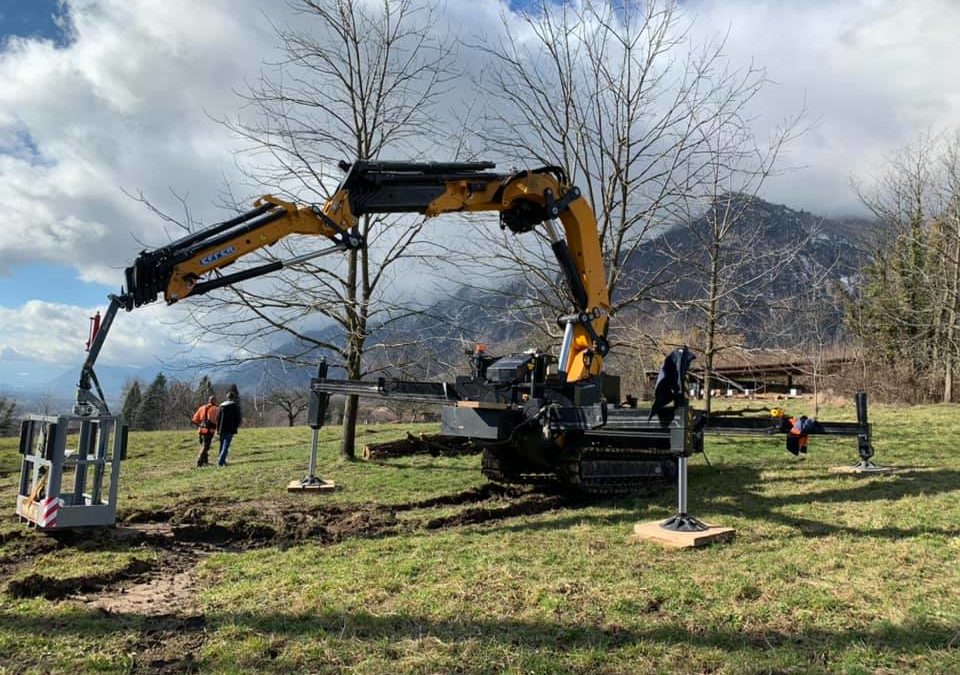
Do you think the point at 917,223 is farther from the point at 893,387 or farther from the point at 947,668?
the point at 947,668

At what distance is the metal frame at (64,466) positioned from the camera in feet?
21.2

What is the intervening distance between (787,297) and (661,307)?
2408mm

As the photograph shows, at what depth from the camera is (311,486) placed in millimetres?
9680

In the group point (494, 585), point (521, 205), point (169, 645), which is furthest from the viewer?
point (521, 205)

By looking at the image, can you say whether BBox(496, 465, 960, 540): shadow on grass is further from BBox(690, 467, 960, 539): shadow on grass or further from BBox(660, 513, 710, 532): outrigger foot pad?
BBox(660, 513, 710, 532): outrigger foot pad

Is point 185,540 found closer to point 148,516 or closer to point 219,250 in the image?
point 148,516

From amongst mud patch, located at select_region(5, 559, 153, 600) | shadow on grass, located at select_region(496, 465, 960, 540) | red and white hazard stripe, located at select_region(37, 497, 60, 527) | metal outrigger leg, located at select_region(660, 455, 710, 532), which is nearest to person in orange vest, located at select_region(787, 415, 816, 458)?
shadow on grass, located at select_region(496, 465, 960, 540)

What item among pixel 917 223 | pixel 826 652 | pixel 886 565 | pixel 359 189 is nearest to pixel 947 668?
pixel 826 652

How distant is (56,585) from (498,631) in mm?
3362

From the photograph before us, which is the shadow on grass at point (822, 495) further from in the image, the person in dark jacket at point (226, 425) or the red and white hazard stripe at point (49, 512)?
the person in dark jacket at point (226, 425)

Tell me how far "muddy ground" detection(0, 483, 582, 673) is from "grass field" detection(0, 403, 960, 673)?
0.09ft

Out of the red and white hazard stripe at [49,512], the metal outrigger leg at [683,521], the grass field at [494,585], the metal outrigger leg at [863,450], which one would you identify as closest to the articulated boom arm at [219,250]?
the red and white hazard stripe at [49,512]

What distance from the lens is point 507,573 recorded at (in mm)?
5211

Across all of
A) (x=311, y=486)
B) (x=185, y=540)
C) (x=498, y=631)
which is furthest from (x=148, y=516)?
(x=498, y=631)
